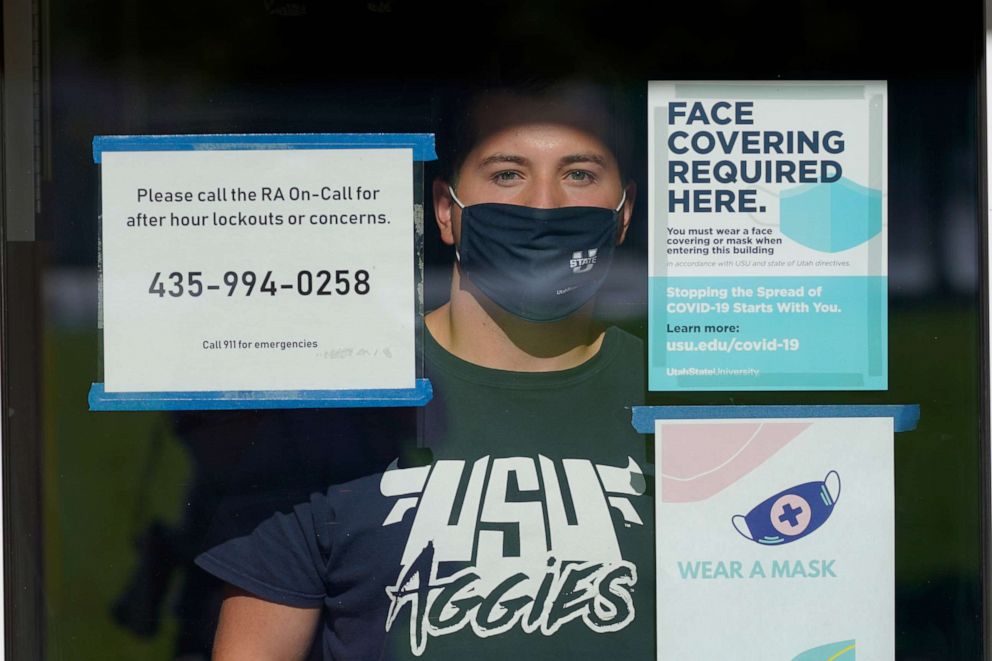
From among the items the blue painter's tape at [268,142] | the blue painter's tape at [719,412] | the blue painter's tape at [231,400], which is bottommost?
the blue painter's tape at [719,412]

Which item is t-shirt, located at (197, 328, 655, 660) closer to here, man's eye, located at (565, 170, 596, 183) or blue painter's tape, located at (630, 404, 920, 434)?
blue painter's tape, located at (630, 404, 920, 434)

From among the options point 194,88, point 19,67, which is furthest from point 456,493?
point 19,67

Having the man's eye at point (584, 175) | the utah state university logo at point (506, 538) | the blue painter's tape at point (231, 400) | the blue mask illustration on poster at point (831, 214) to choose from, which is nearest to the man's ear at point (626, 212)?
the man's eye at point (584, 175)

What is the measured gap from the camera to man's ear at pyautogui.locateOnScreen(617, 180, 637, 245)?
9.11 ft

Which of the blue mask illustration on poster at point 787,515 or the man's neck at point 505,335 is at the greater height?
the man's neck at point 505,335

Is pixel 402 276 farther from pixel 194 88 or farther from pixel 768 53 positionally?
pixel 768 53

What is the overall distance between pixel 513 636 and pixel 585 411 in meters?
0.70

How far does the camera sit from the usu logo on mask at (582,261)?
278 cm

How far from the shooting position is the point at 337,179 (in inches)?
109

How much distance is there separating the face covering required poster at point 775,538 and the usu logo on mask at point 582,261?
19.9 inches

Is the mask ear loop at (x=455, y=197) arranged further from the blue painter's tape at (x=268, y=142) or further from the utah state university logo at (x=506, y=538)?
the utah state university logo at (x=506, y=538)

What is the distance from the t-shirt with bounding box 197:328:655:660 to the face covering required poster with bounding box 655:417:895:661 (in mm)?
101

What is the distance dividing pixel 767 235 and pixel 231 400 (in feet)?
5.35

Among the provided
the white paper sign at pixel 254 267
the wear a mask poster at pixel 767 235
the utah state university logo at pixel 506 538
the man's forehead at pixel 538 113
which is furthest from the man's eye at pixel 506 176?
the utah state university logo at pixel 506 538
